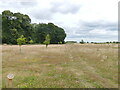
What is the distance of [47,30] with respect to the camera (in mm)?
68000

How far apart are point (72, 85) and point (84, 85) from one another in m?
0.67

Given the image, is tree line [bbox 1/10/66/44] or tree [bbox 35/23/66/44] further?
tree [bbox 35/23/66/44]

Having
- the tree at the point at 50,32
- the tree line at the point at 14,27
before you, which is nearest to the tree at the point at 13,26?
the tree line at the point at 14,27

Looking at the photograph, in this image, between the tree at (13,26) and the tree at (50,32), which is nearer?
the tree at (13,26)

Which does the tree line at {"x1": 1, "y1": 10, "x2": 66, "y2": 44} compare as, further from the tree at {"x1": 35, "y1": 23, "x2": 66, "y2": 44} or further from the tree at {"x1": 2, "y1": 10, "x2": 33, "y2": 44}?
the tree at {"x1": 35, "y1": 23, "x2": 66, "y2": 44}

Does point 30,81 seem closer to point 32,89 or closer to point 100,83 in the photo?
point 32,89

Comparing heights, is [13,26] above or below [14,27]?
above

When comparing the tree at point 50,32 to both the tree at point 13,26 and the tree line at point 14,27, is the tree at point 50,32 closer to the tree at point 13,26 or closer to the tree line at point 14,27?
the tree line at point 14,27

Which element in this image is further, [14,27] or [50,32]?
[50,32]

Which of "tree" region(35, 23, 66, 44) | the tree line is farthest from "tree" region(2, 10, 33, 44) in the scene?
"tree" region(35, 23, 66, 44)

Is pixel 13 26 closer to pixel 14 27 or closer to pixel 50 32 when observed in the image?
pixel 14 27

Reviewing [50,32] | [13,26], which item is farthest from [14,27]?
[50,32]

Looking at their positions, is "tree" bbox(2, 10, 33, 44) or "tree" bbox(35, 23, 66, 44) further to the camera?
"tree" bbox(35, 23, 66, 44)

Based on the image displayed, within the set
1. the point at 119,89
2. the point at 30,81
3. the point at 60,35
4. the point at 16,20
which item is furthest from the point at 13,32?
the point at 119,89
